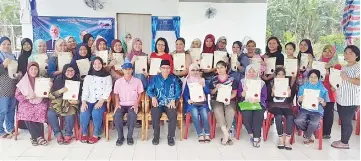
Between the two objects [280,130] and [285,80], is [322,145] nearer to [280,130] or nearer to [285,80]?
[280,130]

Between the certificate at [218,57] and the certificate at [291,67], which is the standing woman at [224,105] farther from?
Result: the certificate at [291,67]

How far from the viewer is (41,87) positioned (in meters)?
3.62

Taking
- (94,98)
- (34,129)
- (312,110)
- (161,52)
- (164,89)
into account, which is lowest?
(34,129)

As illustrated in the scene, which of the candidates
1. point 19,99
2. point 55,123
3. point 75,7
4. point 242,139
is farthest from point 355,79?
point 75,7

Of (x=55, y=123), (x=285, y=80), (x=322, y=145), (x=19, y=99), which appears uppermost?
(x=285, y=80)

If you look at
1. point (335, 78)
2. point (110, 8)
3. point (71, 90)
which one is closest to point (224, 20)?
point (110, 8)

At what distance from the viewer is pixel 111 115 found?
12.2 feet

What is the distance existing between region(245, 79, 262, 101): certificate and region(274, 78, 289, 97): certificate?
207mm

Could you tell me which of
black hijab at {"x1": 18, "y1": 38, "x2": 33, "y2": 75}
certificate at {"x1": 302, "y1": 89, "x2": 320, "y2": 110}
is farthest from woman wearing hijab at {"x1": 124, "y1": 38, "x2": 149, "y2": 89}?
certificate at {"x1": 302, "y1": 89, "x2": 320, "y2": 110}

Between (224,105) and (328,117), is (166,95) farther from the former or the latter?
(328,117)

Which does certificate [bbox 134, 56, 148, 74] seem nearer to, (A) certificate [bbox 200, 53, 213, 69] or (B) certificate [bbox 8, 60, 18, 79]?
(A) certificate [bbox 200, 53, 213, 69]

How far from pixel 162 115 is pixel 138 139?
0.44m

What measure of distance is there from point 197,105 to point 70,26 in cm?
473

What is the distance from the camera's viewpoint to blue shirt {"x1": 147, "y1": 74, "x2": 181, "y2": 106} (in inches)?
149
